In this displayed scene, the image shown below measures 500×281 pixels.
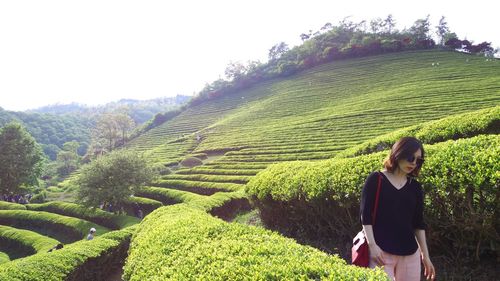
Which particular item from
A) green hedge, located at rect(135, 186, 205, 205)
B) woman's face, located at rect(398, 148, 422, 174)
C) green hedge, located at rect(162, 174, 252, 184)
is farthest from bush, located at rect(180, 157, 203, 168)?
woman's face, located at rect(398, 148, 422, 174)

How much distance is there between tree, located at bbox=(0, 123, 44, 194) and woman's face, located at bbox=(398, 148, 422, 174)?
1628 inches

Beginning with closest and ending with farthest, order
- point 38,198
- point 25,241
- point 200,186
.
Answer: point 25,241 < point 200,186 < point 38,198

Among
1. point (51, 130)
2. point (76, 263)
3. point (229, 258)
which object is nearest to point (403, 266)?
point (229, 258)

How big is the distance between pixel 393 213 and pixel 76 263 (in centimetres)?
1197

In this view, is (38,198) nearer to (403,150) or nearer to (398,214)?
(398,214)

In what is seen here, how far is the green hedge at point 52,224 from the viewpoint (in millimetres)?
21800

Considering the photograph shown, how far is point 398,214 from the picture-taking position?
3.71 meters

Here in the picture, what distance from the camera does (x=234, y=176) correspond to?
94.4 ft

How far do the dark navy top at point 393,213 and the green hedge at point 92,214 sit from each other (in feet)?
64.4

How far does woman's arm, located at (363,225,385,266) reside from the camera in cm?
361

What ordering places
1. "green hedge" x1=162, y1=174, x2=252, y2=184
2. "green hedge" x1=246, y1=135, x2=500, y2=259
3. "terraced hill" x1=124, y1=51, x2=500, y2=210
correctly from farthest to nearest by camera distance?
"terraced hill" x1=124, y1=51, x2=500, y2=210 → "green hedge" x1=162, y1=174, x2=252, y2=184 → "green hedge" x1=246, y1=135, x2=500, y2=259

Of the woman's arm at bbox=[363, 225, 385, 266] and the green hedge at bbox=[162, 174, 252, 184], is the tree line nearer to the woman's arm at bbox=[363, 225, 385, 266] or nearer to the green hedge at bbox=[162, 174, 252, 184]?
the green hedge at bbox=[162, 174, 252, 184]

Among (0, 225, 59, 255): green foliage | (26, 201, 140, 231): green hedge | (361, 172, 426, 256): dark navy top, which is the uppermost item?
(361, 172, 426, 256): dark navy top

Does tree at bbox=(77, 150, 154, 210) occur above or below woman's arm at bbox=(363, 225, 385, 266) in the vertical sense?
below
